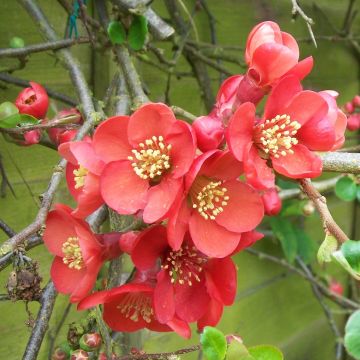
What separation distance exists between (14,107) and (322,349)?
1857 mm

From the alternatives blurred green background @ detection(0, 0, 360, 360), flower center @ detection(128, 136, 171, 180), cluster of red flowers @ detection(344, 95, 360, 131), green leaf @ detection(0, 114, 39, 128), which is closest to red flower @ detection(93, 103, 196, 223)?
flower center @ detection(128, 136, 171, 180)

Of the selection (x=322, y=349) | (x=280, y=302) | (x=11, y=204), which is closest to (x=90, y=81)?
(x=11, y=204)

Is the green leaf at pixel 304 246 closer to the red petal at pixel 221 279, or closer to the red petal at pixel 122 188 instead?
the red petal at pixel 221 279

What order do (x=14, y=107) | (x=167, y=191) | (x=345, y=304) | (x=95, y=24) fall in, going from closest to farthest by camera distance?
(x=167, y=191), (x=14, y=107), (x=95, y=24), (x=345, y=304)

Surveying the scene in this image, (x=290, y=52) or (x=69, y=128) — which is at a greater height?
(x=290, y=52)

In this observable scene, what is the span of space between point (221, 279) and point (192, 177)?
162 millimetres

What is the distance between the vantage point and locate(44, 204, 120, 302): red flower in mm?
623

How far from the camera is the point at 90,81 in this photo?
1.22 metres

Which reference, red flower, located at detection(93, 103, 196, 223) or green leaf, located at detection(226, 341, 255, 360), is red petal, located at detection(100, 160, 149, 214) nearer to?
red flower, located at detection(93, 103, 196, 223)

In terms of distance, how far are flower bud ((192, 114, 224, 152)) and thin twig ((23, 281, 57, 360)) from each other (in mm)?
245

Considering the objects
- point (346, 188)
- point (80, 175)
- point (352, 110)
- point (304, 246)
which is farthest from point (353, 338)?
point (304, 246)

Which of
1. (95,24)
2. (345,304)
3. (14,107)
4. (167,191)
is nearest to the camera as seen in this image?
(167,191)

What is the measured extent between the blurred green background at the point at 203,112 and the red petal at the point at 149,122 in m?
0.48

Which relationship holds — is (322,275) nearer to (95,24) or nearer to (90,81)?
(90,81)
